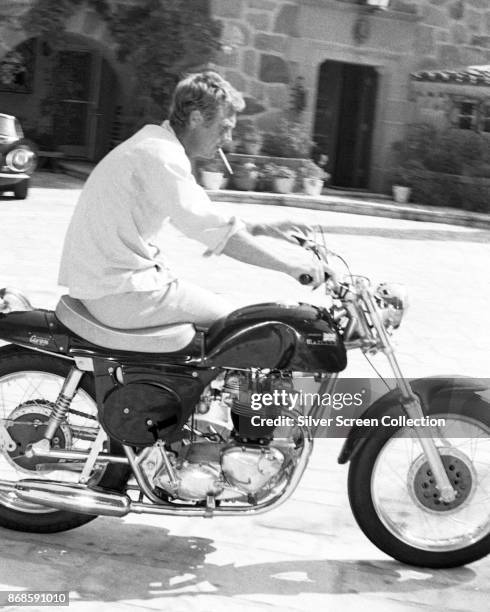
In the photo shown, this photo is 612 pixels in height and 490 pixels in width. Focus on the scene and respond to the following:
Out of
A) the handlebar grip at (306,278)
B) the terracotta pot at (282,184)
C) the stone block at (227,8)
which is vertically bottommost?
the terracotta pot at (282,184)

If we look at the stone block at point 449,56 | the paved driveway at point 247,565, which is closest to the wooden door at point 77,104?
the stone block at point 449,56

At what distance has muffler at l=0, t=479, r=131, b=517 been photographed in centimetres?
389

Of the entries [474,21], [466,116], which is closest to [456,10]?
[474,21]

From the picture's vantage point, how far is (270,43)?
1752cm

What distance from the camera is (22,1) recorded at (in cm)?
1641

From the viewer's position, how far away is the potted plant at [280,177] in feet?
53.8

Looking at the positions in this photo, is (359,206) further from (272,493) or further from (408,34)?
(272,493)

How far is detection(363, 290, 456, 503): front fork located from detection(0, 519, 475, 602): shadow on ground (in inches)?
11.7

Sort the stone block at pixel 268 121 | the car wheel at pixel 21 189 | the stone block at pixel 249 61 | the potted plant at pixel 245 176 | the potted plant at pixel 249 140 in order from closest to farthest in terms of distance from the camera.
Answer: the car wheel at pixel 21 189 → the potted plant at pixel 245 176 → the potted plant at pixel 249 140 → the stone block at pixel 249 61 → the stone block at pixel 268 121

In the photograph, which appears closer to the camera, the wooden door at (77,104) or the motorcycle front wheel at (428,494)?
the motorcycle front wheel at (428,494)

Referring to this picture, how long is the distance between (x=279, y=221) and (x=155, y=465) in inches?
34.4

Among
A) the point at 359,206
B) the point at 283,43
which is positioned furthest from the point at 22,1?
the point at 359,206

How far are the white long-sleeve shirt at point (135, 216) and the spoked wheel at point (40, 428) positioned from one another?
1.13 feet

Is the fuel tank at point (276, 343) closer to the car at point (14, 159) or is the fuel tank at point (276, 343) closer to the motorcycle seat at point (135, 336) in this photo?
the motorcycle seat at point (135, 336)
